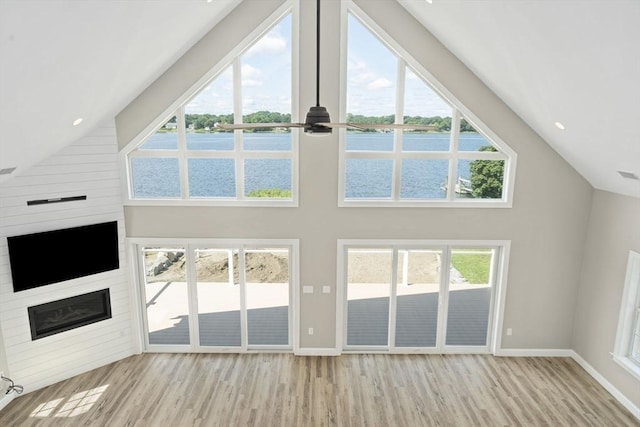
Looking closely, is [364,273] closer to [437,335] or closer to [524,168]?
[437,335]

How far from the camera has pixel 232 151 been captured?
6293mm

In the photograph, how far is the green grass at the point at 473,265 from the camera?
6691 millimetres

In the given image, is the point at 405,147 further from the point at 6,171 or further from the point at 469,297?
the point at 6,171

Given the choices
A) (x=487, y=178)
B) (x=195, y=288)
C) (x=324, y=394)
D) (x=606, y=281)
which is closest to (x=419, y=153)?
(x=487, y=178)

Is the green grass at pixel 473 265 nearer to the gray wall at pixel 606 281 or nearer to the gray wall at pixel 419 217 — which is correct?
the gray wall at pixel 419 217

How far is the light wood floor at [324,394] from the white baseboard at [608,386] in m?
0.09

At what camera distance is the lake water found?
627 centimetres

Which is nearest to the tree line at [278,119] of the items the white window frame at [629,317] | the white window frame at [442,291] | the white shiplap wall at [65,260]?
the white shiplap wall at [65,260]

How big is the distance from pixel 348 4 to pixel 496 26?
254 cm

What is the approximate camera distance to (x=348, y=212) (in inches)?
252

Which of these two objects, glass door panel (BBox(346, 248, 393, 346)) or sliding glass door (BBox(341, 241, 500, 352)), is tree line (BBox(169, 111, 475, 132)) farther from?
glass door panel (BBox(346, 248, 393, 346))

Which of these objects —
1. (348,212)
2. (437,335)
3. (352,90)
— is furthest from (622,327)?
(352,90)

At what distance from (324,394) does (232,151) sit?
413 centimetres

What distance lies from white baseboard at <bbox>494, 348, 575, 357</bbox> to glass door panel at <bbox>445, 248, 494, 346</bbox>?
1.17 feet
